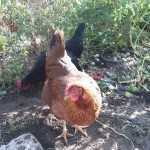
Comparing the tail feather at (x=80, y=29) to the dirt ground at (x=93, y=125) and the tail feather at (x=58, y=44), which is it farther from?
the dirt ground at (x=93, y=125)

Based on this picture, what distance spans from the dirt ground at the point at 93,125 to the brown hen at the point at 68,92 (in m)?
0.14

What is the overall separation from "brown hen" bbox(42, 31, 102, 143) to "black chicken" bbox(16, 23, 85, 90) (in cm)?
48

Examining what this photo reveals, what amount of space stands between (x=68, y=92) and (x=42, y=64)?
3.99ft

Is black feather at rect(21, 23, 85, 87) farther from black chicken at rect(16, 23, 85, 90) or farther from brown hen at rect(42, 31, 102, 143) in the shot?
brown hen at rect(42, 31, 102, 143)

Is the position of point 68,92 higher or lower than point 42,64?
higher

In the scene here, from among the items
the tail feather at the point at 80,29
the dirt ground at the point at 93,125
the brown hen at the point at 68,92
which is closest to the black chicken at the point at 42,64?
the tail feather at the point at 80,29

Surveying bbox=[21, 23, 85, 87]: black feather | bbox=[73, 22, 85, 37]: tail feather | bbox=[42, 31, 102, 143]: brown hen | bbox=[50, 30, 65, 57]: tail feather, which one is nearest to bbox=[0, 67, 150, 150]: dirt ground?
bbox=[42, 31, 102, 143]: brown hen

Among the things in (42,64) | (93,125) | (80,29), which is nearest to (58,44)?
(42,64)

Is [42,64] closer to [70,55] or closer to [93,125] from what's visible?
[70,55]

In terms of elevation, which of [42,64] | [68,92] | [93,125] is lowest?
[93,125]

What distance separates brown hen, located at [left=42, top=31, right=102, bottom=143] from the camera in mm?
2520

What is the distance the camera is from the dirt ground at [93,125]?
291 centimetres

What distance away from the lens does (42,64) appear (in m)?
3.60

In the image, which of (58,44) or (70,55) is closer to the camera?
(58,44)
